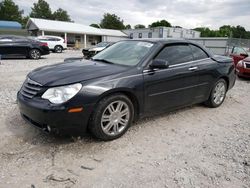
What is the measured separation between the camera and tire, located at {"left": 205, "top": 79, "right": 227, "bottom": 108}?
4.97 meters

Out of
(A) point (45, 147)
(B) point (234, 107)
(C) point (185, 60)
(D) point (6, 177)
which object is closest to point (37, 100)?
(A) point (45, 147)

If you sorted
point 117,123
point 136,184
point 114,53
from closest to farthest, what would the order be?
1. point 136,184
2. point 117,123
3. point 114,53

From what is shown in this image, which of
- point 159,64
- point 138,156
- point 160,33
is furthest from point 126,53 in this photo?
point 160,33

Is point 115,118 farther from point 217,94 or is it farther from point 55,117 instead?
point 217,94

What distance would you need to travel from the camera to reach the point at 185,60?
4320 mm

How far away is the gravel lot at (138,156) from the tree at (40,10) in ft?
237

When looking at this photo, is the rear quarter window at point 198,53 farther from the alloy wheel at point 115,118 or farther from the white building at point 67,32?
the white building at point 67,32

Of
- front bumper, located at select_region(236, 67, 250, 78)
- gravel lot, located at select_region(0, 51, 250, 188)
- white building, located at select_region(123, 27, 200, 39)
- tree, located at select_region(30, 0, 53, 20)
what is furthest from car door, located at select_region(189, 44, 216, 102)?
tree, located at select_region(30, 0, 53, 20)

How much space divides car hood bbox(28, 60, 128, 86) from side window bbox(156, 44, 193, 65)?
89 centimetres

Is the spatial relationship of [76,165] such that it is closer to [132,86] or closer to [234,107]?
[132,86]

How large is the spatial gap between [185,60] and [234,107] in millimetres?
1950

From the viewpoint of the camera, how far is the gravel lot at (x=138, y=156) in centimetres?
256

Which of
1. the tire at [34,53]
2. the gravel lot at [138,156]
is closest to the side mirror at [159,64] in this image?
the gravel lot at [138,156]

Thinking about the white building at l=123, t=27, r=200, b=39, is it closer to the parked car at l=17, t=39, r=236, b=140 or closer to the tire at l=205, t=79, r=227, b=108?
the tire at l=205, t=79, r=227, b=108
